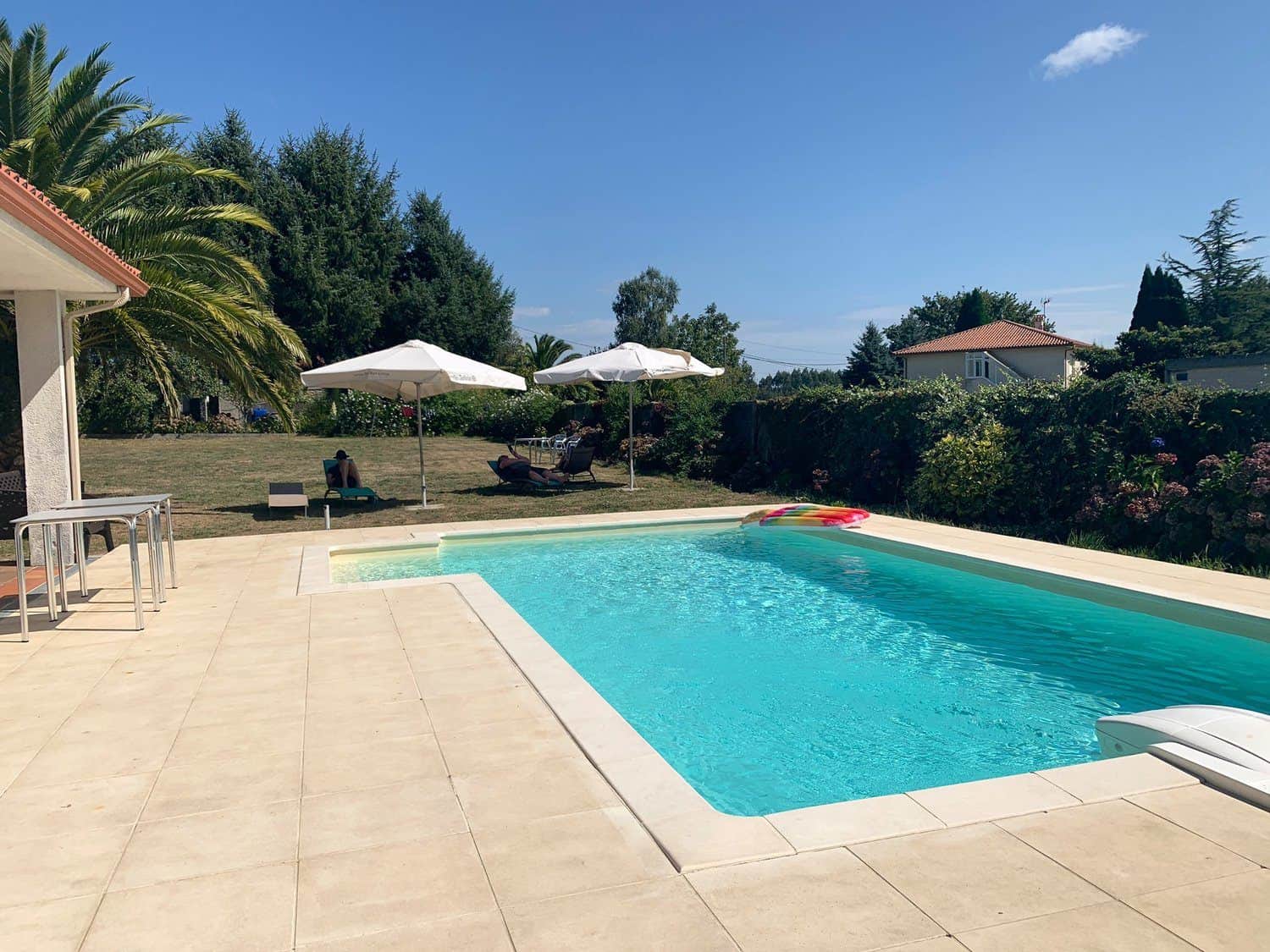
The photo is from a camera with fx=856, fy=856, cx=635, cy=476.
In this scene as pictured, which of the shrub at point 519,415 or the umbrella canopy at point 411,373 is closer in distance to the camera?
the umbrella canopy at point 411,373

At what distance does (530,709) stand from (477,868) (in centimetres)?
165

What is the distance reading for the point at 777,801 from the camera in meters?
4.44

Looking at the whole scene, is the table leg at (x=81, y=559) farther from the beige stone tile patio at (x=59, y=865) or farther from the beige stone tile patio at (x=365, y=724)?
the beige stone tile patio at (x=59, y=865)

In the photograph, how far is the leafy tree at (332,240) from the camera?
34312 millimetres

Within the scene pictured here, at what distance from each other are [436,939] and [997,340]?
162ft

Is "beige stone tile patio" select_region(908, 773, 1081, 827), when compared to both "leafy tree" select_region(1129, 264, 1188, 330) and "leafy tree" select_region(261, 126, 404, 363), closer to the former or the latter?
"leafy tree" select_region(261, 126, 404, 363)

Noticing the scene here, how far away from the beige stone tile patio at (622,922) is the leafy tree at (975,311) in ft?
192

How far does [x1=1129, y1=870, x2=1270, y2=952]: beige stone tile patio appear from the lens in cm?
247

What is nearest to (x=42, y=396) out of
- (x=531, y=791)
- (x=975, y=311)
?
(x=531, y=791)

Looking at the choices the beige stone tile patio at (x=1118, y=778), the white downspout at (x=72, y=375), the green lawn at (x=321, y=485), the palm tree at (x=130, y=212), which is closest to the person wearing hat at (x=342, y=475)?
the green lawn at (x=321, y=485)

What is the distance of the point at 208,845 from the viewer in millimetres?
3170

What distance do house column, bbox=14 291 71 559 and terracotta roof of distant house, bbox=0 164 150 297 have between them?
3.42ft

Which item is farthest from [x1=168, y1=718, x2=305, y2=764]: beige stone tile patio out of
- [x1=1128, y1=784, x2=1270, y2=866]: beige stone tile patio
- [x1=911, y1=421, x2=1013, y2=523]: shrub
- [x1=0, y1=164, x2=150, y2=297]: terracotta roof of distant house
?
[x1=911, y1=421, x2=1013, y2=523]: shrub

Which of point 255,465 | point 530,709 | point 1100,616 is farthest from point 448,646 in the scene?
point 255,465
